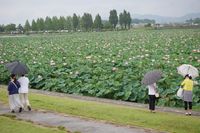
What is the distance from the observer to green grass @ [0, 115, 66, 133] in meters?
11.6

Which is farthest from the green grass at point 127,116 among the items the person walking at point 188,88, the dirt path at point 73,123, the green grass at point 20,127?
the green grass at point 20,127

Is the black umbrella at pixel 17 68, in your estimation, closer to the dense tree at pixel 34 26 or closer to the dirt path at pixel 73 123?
the dirt path at pixel 73 123

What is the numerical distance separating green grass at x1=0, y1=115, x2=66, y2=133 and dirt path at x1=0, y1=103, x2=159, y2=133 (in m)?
0.53

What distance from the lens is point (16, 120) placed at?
13.2m

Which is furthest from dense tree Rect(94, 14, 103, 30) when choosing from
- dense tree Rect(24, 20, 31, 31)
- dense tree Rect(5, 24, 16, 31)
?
dense tree Rect(5, 24, 16, 31)

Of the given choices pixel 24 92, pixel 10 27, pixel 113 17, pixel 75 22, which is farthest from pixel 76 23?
pixel 24 92

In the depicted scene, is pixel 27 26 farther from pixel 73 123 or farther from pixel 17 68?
pixel 73 123

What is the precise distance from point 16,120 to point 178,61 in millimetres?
13407

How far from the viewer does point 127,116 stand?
43.6 ft

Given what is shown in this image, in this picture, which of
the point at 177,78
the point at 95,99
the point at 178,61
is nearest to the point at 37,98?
the point at 95,99

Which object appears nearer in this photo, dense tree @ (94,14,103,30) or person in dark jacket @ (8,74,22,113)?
person in dark jacket @ (8,74,22,113)

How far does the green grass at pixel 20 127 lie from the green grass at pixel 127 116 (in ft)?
6.82

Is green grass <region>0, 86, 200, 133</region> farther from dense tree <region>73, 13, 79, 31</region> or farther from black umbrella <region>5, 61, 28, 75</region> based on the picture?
dense tree <region>73, 13, 79, 31</region>

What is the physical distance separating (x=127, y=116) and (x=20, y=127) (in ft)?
11.7
